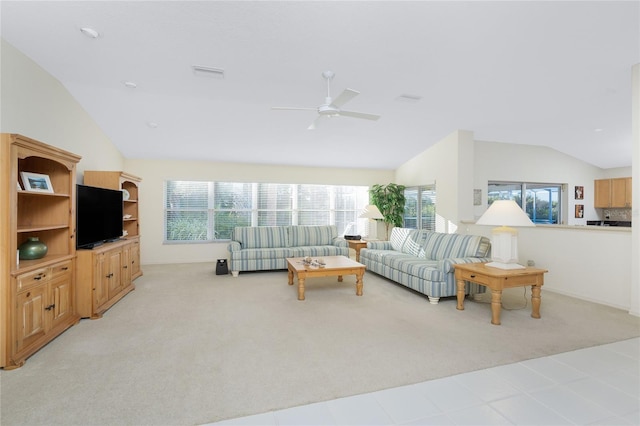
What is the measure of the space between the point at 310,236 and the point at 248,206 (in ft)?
6.15

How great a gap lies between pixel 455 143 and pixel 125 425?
6.17 meters

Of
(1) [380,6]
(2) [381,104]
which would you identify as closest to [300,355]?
(1) [380,6]

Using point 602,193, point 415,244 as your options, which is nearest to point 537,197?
point 602,193

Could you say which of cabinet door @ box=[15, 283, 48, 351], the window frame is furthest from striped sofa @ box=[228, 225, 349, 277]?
the window frame

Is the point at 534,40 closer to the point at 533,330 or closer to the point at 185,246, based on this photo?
the point at 533,330

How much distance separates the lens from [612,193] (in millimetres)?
7293

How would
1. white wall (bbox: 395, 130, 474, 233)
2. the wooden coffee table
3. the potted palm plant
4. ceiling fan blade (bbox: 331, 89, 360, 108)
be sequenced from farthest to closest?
the potted palm plant
white wall (bbox: 395, 130, 474, 233)
the wooden coffee table
ceiling fan blade (bbox: 331, 89, 360, 108)

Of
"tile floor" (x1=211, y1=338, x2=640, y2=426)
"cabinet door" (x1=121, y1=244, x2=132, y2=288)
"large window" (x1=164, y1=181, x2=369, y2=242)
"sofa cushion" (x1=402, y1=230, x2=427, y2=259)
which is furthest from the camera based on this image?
"large window" (x1=164, y1=181, x2=369, y2=242)

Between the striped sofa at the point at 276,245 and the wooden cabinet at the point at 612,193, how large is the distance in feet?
20.8

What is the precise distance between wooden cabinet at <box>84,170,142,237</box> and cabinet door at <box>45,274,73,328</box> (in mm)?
1944

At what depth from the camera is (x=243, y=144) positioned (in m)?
6.34

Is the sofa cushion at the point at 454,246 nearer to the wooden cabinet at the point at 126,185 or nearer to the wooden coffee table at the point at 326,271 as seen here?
the wooden coffee table at the point at 326,271

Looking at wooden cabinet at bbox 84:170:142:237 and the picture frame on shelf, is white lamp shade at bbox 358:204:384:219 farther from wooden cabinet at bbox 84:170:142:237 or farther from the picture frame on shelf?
the picture frame on shelf

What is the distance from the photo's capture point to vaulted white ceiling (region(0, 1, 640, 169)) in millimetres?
2793
